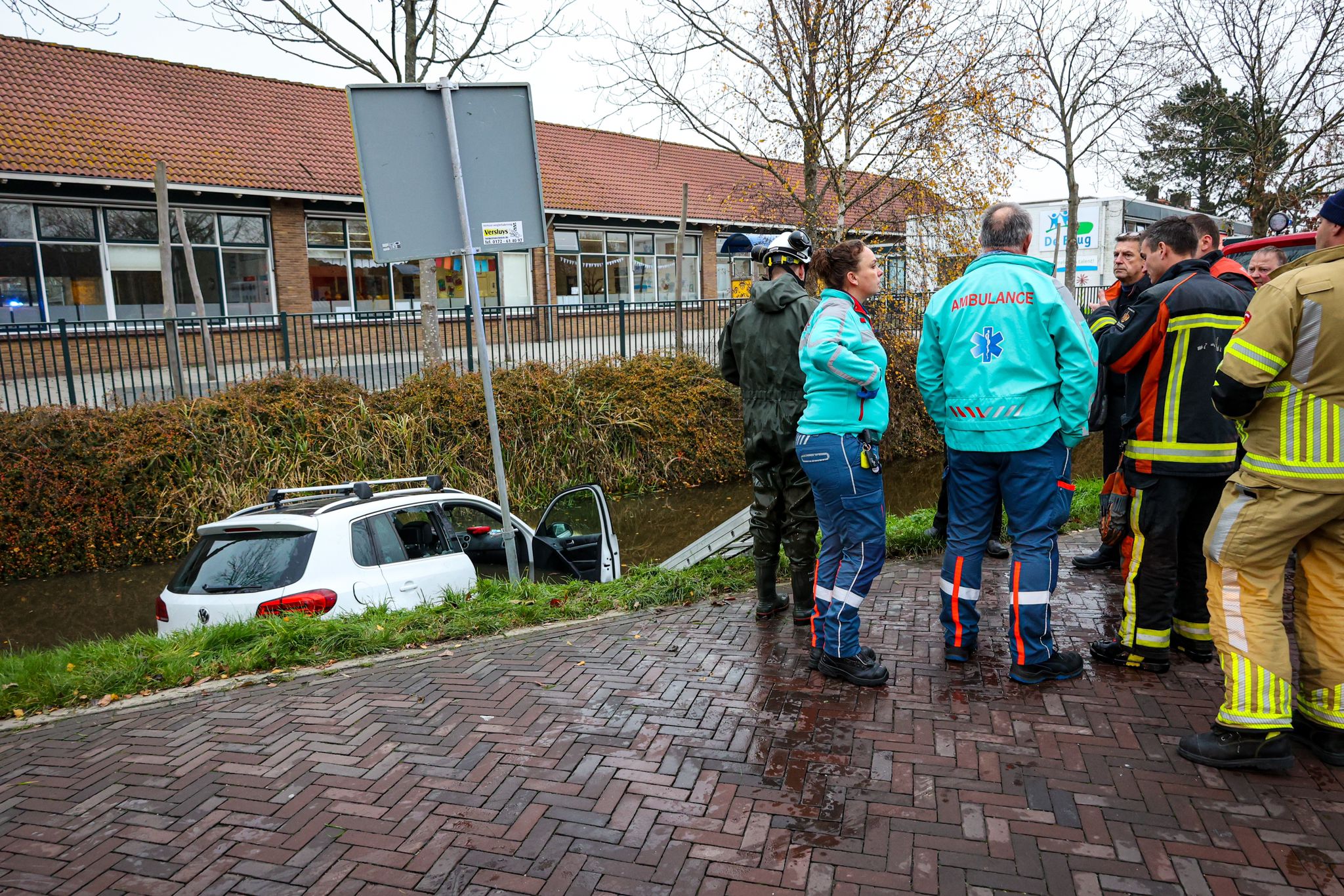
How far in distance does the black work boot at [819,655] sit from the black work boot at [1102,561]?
88.6 inches

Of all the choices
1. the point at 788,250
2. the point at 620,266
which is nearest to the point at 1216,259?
the point at 788,250

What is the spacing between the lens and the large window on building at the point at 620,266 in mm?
24219

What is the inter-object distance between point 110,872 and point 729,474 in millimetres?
11309

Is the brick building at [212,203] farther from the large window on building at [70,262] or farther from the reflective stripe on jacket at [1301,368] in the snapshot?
the reflective stripe on jacket at [1301,368]

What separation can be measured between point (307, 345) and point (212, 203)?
8196mm

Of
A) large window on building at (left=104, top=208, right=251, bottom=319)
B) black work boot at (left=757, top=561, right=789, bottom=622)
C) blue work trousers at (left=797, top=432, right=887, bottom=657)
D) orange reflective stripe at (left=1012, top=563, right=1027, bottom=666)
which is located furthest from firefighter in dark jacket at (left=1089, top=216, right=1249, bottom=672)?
large window on building at (left=104, top=208, right=251, bottom=319)

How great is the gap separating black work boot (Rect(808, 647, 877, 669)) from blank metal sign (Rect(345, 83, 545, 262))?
10.2 feet

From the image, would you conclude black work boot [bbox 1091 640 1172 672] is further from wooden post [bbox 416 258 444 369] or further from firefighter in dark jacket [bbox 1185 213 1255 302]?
wooden post [bbox 416 258 444 369]

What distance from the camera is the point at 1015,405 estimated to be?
3768mm

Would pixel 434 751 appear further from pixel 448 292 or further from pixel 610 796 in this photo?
pixel 448 292

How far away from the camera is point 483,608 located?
215 inches

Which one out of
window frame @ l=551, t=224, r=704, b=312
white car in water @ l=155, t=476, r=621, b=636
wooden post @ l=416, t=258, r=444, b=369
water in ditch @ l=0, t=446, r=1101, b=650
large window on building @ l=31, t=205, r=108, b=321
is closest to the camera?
white car in water @ l=155, t=476, r=621, b=636

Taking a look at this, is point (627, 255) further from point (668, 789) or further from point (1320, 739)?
point (1320, 739)

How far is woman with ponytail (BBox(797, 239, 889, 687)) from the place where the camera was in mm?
3943
